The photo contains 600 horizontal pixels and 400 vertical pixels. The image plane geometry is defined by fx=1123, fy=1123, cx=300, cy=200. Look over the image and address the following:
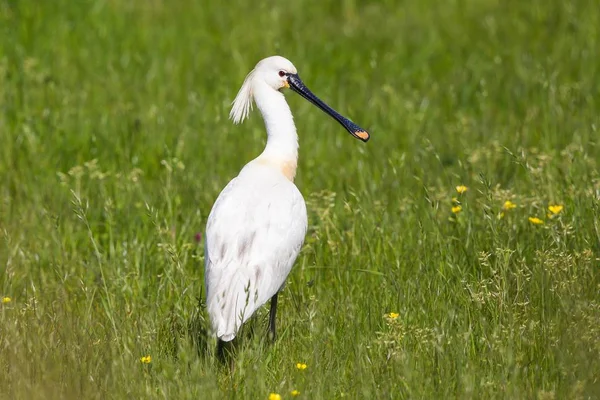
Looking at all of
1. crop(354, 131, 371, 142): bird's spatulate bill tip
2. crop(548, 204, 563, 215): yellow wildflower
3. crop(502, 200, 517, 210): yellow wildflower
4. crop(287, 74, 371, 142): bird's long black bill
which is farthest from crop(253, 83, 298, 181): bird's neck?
crop(548, 204, 563, 215): yellow wildflower

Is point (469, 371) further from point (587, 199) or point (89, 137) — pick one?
point (89, 137)

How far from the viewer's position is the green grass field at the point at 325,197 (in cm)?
449

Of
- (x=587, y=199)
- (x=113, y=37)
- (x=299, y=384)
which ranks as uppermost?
(x=113, y=37)

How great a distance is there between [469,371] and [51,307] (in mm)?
2053

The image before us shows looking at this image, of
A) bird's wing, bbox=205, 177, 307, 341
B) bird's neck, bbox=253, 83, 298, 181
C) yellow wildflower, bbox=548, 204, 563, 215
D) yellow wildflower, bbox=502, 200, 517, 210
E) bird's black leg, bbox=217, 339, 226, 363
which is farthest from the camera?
yellow wildflower, bbox=502, 200, 517, 210

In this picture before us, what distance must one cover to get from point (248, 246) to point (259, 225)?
0.43 feet

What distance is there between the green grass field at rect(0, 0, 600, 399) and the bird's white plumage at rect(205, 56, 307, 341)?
0.68 ft

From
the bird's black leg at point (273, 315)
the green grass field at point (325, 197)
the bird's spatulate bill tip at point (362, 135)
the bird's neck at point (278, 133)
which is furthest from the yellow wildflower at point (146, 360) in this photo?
the bird's spatulate bill tip at point (362, 135)

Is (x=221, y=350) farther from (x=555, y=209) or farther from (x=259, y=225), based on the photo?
(x=555, y=209)

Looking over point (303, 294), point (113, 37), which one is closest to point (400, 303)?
point (303, 294)

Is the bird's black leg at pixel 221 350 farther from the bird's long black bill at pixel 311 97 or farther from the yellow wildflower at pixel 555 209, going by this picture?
the yellow wildflower at pixel 555 209

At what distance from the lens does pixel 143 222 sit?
661 cm

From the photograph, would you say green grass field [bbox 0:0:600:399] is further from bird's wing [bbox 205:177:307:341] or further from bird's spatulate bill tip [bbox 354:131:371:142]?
bird's spatulate bill tip [bbox 354:131:371:142]

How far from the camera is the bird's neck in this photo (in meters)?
5.60
